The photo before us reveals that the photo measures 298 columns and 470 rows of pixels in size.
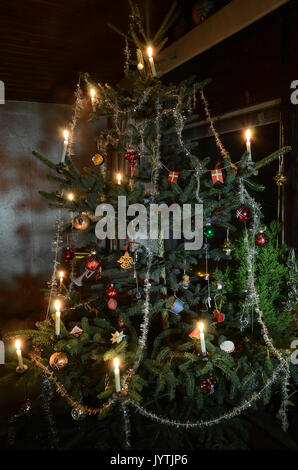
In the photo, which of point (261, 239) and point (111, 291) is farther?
point (111, 291)

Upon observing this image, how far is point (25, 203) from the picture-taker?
460 cm

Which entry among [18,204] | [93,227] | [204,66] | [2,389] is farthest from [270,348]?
[18,204]

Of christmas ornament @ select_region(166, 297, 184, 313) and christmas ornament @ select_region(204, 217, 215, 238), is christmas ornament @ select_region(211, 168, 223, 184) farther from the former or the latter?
christmas ornament @ select_region(166, 297, 184, 313)

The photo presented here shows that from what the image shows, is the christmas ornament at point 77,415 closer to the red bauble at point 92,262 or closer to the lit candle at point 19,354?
the lit candle at point 19,354

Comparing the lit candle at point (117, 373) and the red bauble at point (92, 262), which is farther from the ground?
the red bauble at point (92, 262)

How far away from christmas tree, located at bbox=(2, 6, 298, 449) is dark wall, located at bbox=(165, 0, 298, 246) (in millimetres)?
365

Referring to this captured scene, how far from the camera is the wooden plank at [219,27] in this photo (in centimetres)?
204

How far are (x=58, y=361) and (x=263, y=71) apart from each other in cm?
221

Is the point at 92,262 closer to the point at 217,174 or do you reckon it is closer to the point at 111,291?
the point at 111,291

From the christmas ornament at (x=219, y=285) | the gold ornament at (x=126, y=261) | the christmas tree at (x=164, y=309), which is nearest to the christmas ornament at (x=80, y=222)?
the christmas tree at (x=164, y=309)

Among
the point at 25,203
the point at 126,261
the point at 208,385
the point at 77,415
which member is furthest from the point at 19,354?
the point at 25,203

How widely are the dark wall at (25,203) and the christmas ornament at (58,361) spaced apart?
9.31 feet

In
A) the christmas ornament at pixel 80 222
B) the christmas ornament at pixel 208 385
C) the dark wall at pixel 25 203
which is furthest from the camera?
the dark wall at pixel 25 203
